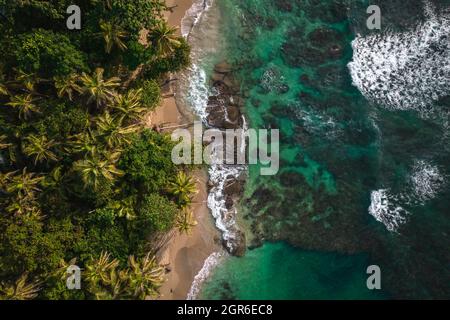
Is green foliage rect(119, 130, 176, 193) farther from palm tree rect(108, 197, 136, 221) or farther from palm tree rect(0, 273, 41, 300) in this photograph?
palm tree rect(0, 273, 41, 300)

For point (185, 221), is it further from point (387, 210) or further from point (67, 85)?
point (387, 210)

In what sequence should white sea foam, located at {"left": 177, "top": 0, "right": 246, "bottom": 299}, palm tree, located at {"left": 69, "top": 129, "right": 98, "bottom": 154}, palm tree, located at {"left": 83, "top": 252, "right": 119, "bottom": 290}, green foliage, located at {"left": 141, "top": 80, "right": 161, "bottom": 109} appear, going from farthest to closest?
white sea foam, located at {"left": 177, "top": 0, "right": 246, "bottom": 299}
green foliage, located at {"left": 141, "top": 80, "right": 161, "bottom": 109}
palm tree, located at {"left": 69, "top": 129, "right": 98, "bottom": 154}
palm tree, located at {"left": 83, "top": 252, "right": 119, "bottom": 290}

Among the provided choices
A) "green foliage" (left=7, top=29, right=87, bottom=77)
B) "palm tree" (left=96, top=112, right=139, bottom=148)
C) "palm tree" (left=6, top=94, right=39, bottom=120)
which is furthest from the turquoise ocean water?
"palm tree" (left=6, top=94, right=39, bottom=120)

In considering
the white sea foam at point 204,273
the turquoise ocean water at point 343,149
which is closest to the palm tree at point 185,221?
the white sea foam at point 204,273

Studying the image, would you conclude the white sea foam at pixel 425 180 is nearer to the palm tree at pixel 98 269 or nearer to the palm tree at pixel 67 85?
the palm tree at pixel 98 269

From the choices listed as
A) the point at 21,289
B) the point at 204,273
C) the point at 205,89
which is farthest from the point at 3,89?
the point at 204,273
